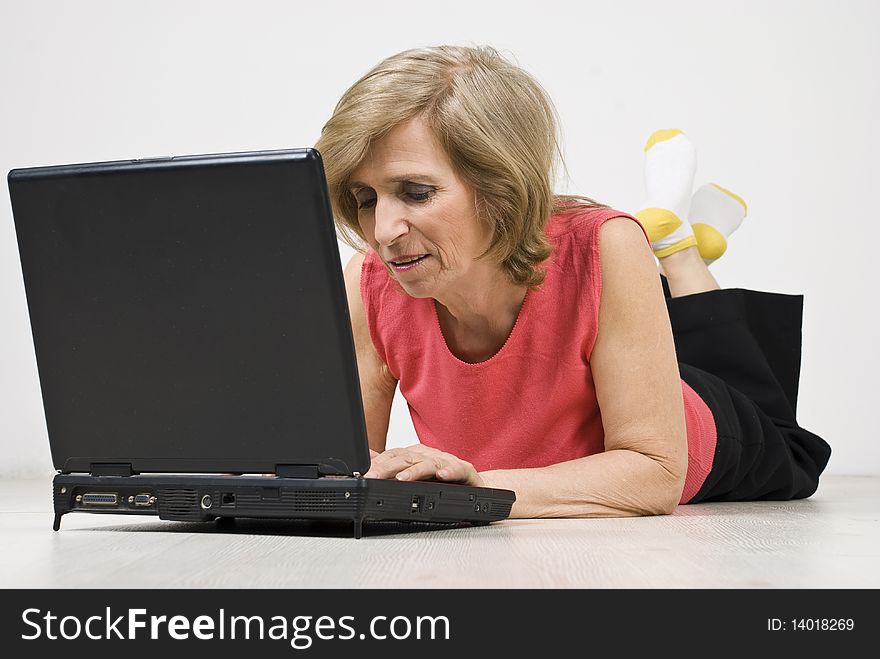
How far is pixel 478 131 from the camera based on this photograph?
135 centimetres

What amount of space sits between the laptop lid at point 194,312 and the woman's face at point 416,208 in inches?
13.5

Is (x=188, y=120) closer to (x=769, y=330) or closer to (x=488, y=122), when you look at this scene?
(x=769, y=330)

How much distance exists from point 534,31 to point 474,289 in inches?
81.9

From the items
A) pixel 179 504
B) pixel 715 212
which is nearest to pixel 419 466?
pixel 179 504

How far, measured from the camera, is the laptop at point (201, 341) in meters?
1.00

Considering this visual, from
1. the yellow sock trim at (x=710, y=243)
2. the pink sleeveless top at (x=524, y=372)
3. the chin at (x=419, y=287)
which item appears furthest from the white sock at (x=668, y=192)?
the chin at (x=419, y=287)

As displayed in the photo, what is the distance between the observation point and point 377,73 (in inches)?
54.6

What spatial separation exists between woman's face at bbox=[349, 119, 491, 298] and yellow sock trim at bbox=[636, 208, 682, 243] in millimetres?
1144

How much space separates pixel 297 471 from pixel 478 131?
51 cm

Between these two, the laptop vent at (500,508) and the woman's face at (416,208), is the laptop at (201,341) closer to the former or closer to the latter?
the laptop vent at (500,508)

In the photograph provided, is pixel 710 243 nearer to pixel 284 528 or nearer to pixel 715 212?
pixel 715 212

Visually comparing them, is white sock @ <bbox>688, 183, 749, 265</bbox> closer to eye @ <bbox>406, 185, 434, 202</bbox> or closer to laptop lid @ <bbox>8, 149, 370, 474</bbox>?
eye @ <bbox>406, 185, 434, 202</bbox>

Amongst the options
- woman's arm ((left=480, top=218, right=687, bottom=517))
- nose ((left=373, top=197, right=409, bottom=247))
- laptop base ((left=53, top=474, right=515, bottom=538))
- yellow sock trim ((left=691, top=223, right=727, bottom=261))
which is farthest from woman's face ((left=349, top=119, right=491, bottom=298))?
yellow sock trim ((left=691, top=223, right=727, bottom=261))
